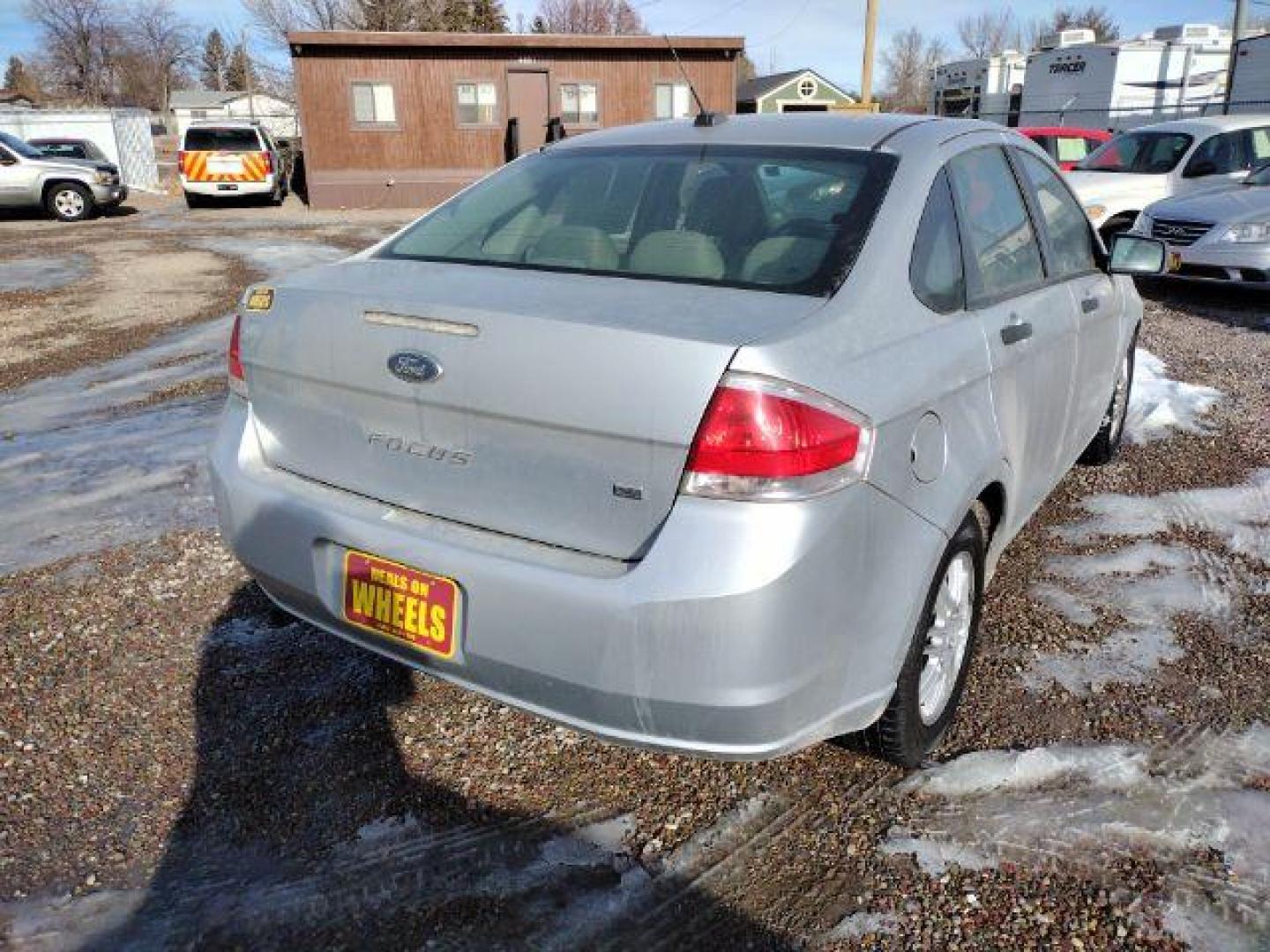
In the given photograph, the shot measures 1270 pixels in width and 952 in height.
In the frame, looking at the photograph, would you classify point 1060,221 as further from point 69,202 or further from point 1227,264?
point 69,202

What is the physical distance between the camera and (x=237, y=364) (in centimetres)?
274

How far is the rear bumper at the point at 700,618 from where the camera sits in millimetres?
1951

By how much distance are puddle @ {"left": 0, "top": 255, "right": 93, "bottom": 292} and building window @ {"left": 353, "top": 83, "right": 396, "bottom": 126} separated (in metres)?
10.0

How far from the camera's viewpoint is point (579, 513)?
2.11m

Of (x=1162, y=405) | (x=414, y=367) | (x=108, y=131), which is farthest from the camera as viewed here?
(x=108, y=131)

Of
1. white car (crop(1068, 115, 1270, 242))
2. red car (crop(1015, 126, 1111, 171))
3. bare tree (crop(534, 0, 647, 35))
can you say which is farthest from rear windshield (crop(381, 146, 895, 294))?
bare tree (crop(534, 0, 647, 35))

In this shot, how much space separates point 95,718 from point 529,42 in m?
22.8

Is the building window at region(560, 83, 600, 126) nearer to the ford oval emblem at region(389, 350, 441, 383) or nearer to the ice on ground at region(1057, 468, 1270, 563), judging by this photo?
the ice on ground at region(1057, 468, 1270, 563)

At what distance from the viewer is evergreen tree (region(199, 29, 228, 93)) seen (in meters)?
93.1

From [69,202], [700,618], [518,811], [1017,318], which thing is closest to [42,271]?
[69,202]

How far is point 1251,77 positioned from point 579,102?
15159 mm

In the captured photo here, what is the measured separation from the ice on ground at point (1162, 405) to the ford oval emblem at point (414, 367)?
4485 mm

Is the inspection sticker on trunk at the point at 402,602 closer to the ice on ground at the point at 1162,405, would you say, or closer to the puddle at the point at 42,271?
the ice on ground at the point at 1162,405

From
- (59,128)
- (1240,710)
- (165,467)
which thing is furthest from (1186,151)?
(59,128)
